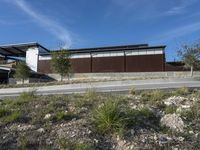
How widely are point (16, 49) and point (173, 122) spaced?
5759cm

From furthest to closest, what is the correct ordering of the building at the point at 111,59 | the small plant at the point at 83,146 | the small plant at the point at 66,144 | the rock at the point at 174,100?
the building at the point at 111,59
the rock at the point at 174,100
the small plant at the point at 66,144
the small plant at the point at 83,146

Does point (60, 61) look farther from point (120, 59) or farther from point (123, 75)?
point (120, 59)

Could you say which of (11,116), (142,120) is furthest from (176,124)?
(11,116)

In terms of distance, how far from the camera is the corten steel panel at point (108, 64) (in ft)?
163

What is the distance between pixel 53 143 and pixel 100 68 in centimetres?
4388

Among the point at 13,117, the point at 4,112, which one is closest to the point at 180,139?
the point at 13,117

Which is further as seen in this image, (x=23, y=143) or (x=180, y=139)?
(x=180, y=139)

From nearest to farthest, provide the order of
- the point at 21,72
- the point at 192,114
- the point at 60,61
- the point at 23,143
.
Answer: the point at 23,143
the point at 192,114
the point at 60,61
the point at 21,72

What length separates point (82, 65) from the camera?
2057 inches

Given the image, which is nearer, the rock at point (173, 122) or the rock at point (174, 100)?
the rock at point (173, 122)

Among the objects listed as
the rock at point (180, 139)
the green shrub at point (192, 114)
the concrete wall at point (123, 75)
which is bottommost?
the rock at point (180, 139)

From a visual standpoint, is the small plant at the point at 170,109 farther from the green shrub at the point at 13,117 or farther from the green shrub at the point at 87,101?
the green shrub at the point at 13,117

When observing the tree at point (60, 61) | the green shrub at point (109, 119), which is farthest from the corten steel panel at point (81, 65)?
the green shrub at point (109, 119)

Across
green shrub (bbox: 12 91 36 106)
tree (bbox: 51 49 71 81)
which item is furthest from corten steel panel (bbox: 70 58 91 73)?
green shrub (bbox: 12 91 36 106)
